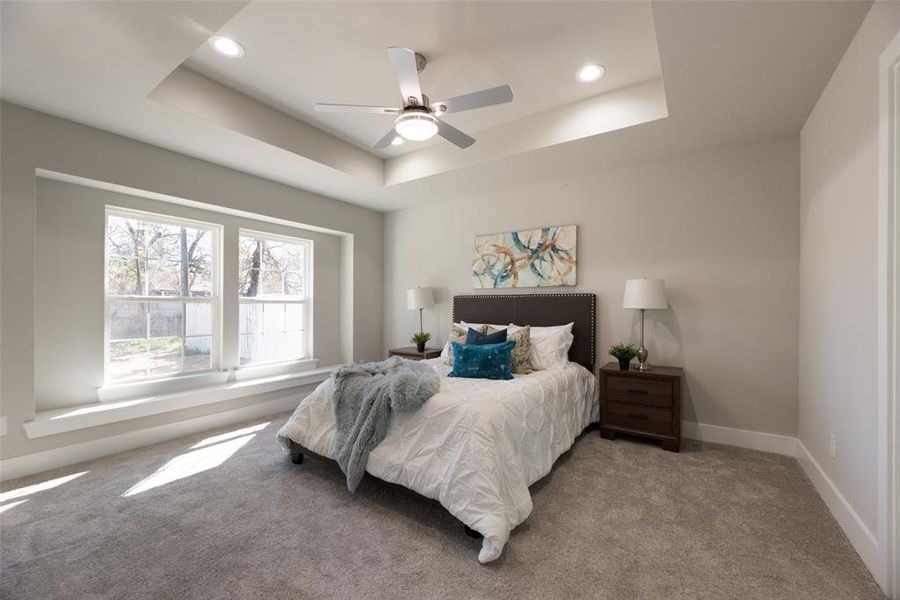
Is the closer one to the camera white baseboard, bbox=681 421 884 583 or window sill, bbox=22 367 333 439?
white baseboard, bbox=681 421 884 583

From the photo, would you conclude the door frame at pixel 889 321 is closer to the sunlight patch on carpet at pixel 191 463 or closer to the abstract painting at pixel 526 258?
the abstract painting at pixel 526 258

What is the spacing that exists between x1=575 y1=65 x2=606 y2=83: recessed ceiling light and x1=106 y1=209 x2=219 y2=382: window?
3.73m

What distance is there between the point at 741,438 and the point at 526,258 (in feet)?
8.12

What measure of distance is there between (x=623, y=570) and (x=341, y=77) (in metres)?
3.39

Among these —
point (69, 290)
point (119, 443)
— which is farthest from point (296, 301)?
point (119, 443)

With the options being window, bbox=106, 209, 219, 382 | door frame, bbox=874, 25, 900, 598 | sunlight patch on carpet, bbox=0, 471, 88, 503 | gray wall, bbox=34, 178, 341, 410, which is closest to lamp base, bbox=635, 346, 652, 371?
door frame, bbox=874, 25, 900, 598

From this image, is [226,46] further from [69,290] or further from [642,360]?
[642,360]

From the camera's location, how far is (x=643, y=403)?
315cm

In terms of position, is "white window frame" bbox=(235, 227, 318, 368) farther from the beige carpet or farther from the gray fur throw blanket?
the gray fur throw blanket

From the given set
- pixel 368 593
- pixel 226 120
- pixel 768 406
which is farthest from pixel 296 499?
pixel 768 406

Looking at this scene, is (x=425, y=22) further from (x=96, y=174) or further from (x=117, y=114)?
(x=96, y=174)

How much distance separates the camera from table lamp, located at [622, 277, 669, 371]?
317cm

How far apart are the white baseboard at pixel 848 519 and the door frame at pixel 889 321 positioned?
5 cm

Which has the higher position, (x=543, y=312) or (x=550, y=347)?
(x=543, y=312)
